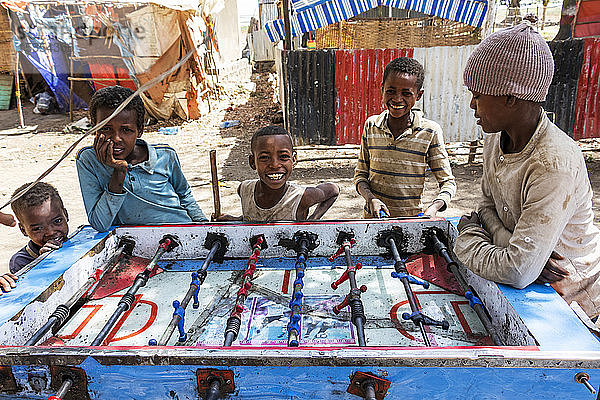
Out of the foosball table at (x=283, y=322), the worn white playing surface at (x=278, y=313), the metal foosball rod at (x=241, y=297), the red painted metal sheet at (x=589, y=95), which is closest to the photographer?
the foosball table at (x=283, y=322)

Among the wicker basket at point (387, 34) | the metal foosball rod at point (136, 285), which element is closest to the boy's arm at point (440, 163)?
the metal foosball rod at point (136, 285)

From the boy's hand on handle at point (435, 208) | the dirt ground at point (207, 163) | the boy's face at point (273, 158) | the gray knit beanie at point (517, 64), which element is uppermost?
the gray knit beanie at point (517, 64)

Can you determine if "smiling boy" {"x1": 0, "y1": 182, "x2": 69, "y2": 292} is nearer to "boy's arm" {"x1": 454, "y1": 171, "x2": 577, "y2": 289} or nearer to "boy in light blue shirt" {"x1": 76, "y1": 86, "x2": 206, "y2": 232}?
"boy in light blue shirt" {"x1": 76, "y1": 86, "x2": 206, "y2": 232}

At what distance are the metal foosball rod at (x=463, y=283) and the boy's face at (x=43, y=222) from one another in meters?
2.05

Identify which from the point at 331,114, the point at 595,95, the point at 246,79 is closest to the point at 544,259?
the point at 331,114

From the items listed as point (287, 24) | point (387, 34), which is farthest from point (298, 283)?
point (387, 34)

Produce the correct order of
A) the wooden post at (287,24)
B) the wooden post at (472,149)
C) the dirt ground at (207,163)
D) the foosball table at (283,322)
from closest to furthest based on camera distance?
the foosball table at (283,322) < the dirt ground at (207,163) < the wooden post at (287,24) < the wooden post at (472,149)

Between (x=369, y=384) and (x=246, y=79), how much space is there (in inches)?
681

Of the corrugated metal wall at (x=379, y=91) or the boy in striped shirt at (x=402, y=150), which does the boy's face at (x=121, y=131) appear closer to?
the boy in striped shirt at (x=402, y=150)

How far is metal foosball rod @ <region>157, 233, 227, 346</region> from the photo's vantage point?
1.67m

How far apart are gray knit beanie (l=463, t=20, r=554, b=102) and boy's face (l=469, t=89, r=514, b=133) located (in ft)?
0.13

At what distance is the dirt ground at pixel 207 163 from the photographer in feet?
20.4

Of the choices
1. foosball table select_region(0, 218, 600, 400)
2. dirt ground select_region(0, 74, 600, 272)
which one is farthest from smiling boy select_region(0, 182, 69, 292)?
dirt ground select_region(0, 74, 600, 272)

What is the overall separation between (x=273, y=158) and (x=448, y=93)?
582 centimetres
